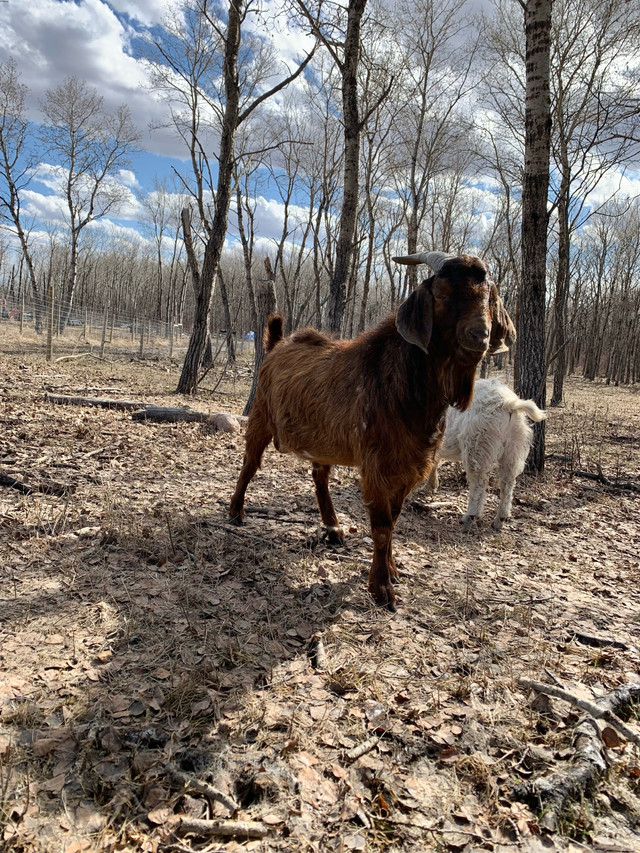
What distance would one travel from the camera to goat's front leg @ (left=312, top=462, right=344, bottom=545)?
4.73m

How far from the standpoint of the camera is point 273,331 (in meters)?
5.59

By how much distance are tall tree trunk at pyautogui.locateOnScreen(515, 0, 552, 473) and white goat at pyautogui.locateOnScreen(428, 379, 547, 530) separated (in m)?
2.06

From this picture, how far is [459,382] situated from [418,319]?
549mm

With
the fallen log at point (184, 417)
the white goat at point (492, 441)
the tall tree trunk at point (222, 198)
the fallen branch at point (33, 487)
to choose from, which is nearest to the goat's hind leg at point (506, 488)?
the white goat at point (492, 441)

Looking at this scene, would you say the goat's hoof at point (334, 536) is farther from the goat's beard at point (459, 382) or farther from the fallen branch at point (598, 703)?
the fallen branch at point (598, 703)

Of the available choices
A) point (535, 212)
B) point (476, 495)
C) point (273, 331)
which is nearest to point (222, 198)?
point (535, 212)

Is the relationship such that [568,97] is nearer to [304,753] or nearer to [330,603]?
[330,603]

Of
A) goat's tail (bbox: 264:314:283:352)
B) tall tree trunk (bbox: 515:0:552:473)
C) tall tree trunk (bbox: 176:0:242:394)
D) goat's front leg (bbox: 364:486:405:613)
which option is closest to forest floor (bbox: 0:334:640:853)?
goat's front leg (bbox: 364:486:405:613)

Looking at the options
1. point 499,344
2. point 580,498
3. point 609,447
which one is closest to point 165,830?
point 499,344

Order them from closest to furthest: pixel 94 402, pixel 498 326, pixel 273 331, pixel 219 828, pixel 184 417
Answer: pixel 219 828 → pixel 498 326 → pixel 273 331 → pixel 184 417 → pixel 94 402

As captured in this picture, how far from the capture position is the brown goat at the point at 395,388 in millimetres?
3246

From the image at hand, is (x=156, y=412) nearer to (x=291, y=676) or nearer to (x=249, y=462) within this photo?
(x=249, y=462)

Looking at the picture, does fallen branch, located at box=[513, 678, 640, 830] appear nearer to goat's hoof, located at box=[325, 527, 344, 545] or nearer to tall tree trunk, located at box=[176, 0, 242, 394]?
goat's hoof, located at box=[325, 527, 344, 545]

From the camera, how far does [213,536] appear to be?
176 inches
